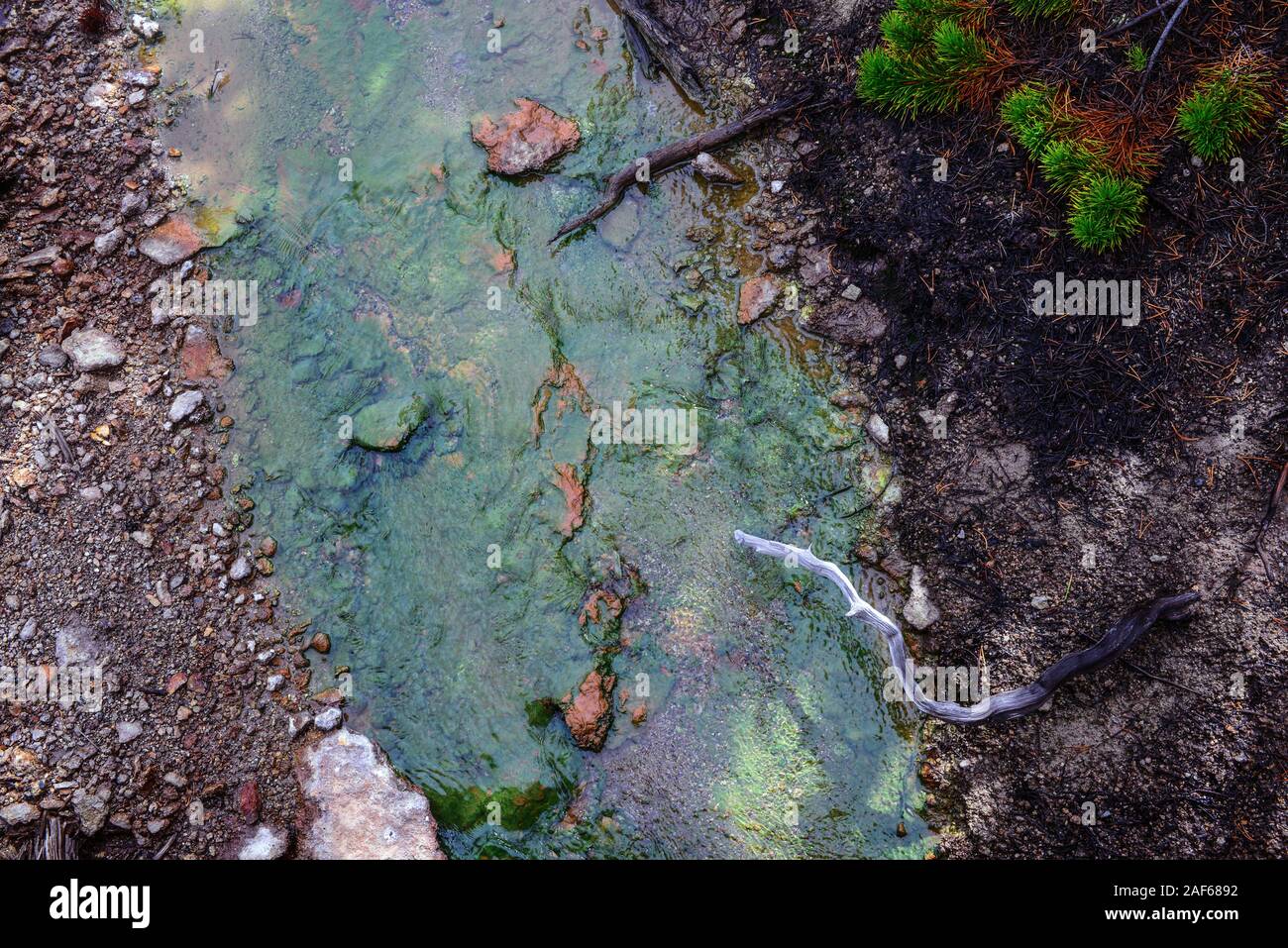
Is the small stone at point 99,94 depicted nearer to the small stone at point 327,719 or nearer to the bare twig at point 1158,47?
the small stone at point 327,719

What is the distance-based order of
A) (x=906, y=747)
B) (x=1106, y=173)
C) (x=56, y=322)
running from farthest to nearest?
(x=56, y=322)
(x=906, y=747)
(x=1106, y=173)

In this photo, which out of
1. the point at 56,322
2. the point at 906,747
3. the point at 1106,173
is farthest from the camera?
the point at 56,322

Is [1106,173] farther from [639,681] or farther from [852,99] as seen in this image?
[639,681]

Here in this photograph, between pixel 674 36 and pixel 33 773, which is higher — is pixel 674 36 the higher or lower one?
the higher one

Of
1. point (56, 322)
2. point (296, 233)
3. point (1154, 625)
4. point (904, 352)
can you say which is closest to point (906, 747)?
point (1154, 625)

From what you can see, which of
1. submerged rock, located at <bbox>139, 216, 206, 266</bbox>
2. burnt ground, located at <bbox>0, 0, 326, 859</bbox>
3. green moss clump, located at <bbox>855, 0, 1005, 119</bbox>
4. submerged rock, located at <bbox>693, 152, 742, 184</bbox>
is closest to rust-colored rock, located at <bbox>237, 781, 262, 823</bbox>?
burnt ground, located at <bbox>0, 0, 326, 859</bbox>

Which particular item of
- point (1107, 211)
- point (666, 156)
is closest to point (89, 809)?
point (666, 156)
